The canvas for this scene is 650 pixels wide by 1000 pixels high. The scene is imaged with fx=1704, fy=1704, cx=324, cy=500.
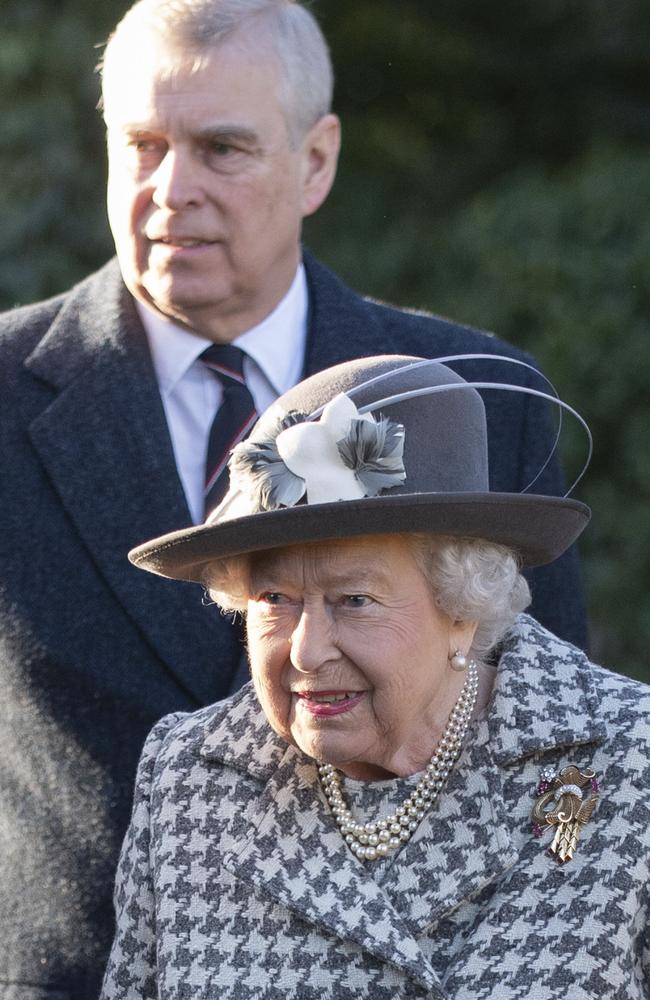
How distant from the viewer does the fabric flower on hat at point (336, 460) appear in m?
2.46

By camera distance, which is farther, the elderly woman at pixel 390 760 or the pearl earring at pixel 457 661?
the pearl earring at pixel 457 661

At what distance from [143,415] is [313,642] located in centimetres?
105

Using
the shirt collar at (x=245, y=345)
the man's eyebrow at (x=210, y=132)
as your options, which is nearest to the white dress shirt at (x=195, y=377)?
the shirt collar at (x=245, y=345)

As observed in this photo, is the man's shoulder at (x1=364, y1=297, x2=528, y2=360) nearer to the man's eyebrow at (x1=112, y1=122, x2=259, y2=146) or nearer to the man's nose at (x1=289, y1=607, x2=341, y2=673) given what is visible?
the man's eyebrow at (x1=112, y1=122, x2=259, y2=146)

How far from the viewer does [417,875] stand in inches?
103

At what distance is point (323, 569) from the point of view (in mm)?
2508

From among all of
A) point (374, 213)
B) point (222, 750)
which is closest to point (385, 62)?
point (374, 213)

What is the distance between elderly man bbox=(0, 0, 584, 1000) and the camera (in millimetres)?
3213

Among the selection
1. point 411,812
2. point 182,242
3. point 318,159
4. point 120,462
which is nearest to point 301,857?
point 411,812

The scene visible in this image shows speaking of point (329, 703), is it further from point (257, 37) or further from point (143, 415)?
point (257, 37)

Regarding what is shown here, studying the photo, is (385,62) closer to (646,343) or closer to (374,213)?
(374,213)

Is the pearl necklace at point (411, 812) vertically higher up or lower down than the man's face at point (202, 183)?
lower down

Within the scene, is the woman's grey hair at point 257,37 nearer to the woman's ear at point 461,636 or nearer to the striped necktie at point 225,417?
the striped necktie at point 225,417

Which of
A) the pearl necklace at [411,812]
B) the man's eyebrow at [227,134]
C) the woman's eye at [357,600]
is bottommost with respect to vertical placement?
the pearl necklace at [411,812]
